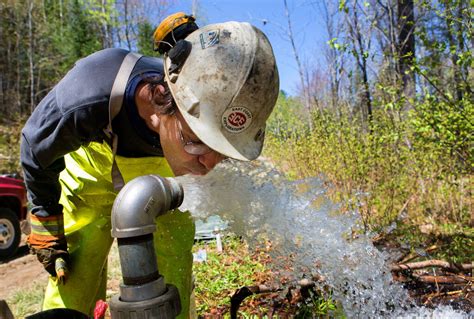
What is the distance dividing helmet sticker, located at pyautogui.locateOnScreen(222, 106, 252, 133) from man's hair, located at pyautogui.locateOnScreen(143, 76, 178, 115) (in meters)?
0.24

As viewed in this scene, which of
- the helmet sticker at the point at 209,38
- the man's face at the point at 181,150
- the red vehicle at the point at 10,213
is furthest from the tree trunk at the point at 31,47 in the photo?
the helmet sticker at the point at 209,38

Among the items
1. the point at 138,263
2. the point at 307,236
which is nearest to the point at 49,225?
the point at 138,263

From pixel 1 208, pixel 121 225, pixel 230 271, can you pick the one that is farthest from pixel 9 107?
pixel 121 225

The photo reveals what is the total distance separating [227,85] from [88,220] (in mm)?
1145

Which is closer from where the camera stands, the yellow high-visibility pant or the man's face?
the man's face

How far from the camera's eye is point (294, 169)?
21.2 ft

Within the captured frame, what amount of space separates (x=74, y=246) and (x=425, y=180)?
4.12m

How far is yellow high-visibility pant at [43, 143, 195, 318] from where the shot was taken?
1931mm

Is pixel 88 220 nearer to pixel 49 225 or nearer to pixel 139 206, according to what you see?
pixel 49 225

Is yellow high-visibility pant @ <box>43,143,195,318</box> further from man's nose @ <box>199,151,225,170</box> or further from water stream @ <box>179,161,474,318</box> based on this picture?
man's nose @ <box>199,151,225,170</box>

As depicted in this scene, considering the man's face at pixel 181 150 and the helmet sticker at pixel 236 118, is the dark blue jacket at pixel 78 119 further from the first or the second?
the helmet sticker at pixel 236 118

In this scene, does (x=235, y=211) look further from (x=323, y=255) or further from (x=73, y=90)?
(x=73, y=90)

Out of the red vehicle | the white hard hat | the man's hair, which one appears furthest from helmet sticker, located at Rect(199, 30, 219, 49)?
the red vehicle

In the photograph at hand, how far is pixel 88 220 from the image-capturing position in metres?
1.98
